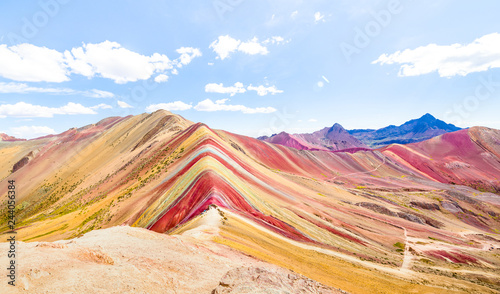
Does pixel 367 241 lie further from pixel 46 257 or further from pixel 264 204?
pixel 46 257

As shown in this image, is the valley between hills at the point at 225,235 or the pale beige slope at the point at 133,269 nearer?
the pale beige slope at the point at 133,269

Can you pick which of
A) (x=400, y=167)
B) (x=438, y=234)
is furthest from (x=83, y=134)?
(x=400, y=167)

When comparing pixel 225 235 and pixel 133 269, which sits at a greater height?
pixel 133 269

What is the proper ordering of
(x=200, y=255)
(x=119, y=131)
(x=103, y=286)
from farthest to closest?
1. (x=119, y=131)
2. (x=200, y=255)
3. (x=103, y=286)

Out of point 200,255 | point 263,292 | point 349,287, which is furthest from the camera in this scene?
point 349,287

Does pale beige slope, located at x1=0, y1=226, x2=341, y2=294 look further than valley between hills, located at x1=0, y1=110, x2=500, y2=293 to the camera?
No

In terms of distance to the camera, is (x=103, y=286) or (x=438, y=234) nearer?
(x=103, y=286)

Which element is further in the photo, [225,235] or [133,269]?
[225,235]

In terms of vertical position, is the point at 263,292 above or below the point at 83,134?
below

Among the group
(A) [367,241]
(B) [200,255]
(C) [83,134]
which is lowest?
(A) [367,241]

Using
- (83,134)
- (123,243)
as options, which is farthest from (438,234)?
(83,134)
